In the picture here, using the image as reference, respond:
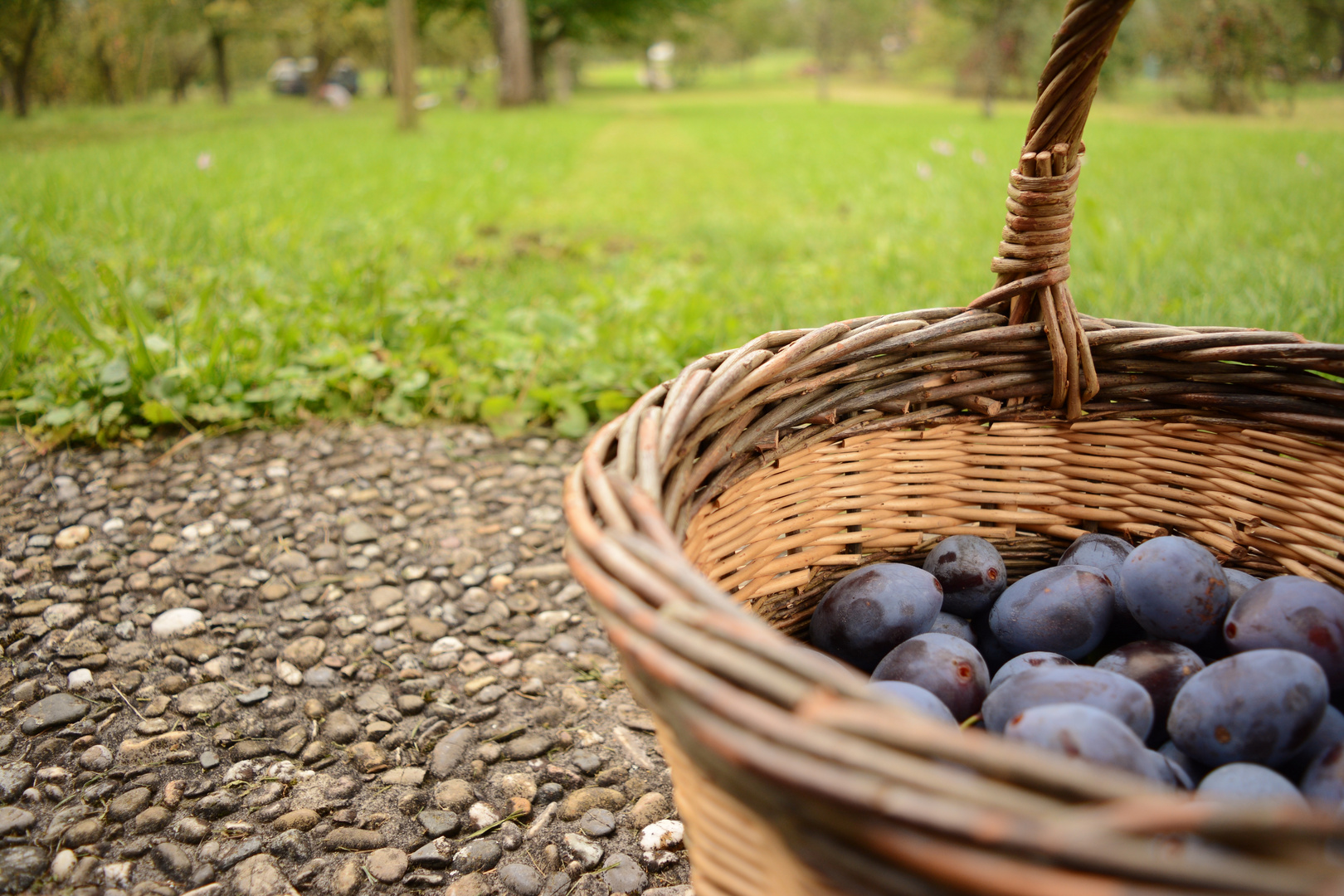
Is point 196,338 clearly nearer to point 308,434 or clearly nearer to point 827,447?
point 308,434

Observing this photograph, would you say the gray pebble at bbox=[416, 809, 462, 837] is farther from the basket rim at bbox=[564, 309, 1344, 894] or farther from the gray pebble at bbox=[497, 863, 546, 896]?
the basket rim at bbox=[564, 309, 1344, 894]

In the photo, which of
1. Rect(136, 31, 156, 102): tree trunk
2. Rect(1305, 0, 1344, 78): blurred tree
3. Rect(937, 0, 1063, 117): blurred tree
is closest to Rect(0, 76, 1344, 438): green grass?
Rect(1305, 0, 1344, 78): blurred tree

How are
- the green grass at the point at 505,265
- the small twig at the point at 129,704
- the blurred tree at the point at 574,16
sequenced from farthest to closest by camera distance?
1. the blurred tree at the point at 574,16
2. the green grass at the point at 505,265
3. the small twig at the point at 129,704

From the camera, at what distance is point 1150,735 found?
2.82 feet

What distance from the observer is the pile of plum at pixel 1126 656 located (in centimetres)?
74

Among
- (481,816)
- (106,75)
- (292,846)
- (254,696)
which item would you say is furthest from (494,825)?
(106,75)

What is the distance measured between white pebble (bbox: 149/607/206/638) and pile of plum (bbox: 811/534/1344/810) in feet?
3.73

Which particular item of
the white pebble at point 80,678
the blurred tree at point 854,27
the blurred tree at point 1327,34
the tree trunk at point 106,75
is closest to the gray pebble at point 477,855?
the white pebble at point 80,678

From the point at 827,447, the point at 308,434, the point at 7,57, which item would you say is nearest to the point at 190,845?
the point at 827,447

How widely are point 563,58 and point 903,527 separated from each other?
29683mm

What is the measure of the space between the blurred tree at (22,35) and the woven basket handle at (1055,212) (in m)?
13.9

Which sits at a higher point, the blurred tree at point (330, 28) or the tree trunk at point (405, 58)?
the blurred tree at point (330, 28)

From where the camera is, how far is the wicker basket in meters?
0.39

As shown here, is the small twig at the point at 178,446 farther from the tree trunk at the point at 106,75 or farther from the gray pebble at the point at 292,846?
the tree trunk at the point at 106,75
